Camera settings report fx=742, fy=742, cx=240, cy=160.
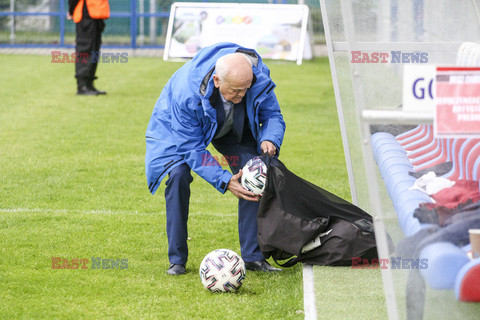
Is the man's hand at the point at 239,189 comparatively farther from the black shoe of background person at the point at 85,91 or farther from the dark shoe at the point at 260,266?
the black shoe of background person at the point at 85,91

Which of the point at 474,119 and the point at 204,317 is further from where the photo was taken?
the point at 204,317

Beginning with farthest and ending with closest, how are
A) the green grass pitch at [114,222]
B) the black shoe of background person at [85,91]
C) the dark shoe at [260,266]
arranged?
the black shoe of background person at [85,91], the dark shoe at [260,266], the green grass pitch at [114,222]

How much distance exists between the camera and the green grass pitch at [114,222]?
180 inches

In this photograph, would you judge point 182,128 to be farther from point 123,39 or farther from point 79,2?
point 123,39

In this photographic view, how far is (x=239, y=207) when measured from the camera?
17.6ft

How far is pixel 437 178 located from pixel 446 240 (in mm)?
933

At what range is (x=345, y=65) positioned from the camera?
516 centimetres

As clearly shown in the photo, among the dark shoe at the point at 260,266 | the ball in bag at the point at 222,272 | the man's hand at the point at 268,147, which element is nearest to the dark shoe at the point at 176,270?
the ball in bag at the point at 222,272

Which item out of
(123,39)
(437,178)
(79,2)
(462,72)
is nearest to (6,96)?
(79,2)

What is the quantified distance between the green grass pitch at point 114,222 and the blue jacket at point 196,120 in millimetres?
760

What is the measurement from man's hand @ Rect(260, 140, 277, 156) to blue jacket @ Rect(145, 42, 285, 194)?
0.10ft

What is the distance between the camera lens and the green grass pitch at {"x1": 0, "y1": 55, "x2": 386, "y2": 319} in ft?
15.0

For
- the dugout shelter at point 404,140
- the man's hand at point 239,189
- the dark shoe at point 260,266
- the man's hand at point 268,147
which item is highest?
the dugout shelter at point 404,140

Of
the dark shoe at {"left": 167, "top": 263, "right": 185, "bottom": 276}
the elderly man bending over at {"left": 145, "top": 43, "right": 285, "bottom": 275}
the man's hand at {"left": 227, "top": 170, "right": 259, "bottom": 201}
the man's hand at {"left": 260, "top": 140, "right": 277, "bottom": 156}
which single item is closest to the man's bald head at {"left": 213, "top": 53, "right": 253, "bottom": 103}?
the elderly man bending over at {"left": 145, "top": 43, "right": 285, "bottom": 275}
